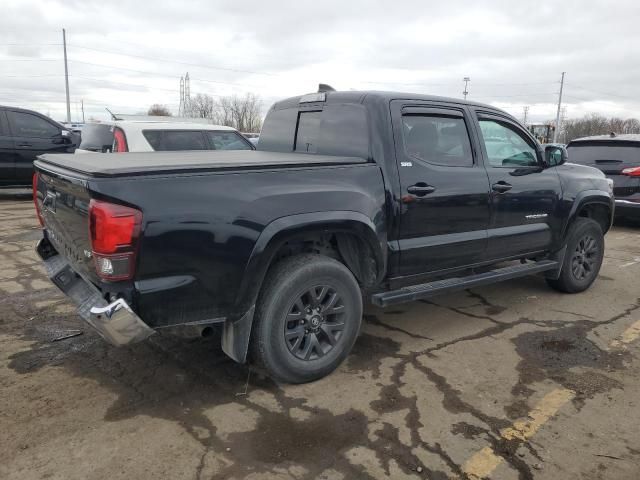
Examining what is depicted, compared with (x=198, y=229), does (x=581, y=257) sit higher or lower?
lower

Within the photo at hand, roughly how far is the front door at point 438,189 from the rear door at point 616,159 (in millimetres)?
6033

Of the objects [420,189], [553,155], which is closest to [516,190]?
[553,155]

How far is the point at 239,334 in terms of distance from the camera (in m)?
3.13

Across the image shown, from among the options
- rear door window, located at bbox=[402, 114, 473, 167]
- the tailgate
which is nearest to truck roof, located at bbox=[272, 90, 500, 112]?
rear door window, located at bbox=[402, 114, 473, 167]

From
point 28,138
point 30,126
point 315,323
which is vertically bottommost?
point 315,323

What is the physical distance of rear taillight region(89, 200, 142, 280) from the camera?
103 inches

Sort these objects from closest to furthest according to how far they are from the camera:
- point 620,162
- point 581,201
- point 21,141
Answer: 1. point 581,201
2. point 620,162
3. point 21,141

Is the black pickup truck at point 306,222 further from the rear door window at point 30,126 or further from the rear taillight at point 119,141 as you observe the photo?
the rear door window at point 30,126

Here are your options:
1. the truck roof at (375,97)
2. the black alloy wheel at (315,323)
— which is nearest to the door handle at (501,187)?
the truck roof at (375,97)

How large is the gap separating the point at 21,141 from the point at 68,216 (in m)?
8.74

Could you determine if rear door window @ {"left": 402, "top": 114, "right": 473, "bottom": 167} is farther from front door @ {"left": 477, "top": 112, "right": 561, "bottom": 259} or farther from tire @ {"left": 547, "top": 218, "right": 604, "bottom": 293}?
tire @ {"left": 547, "top": 218, "right": 604, "bottom": 293}

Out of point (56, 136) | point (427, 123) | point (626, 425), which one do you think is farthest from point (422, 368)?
point (56, 136)

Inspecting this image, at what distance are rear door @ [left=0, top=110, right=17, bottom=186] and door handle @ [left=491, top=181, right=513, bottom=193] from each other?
9.65 meters

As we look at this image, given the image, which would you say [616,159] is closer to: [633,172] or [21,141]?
[633,172]
